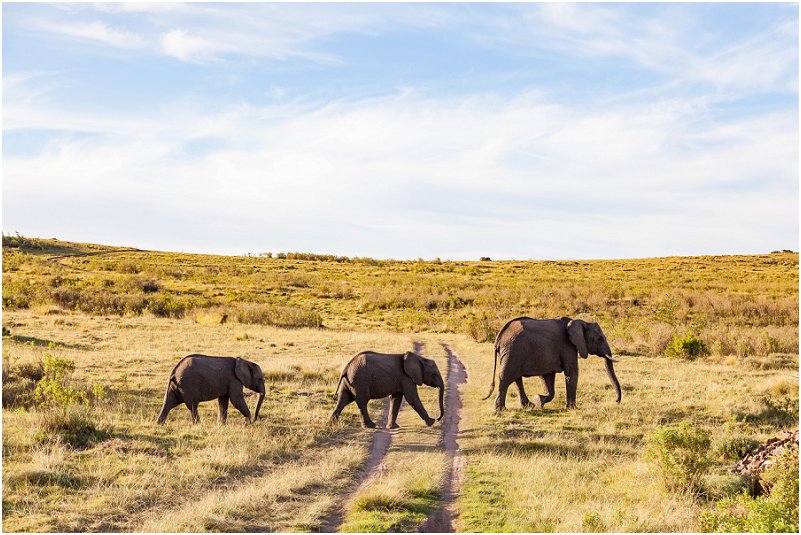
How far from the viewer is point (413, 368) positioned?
605 inches

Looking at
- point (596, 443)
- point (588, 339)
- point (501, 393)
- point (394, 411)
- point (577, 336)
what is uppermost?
point (577, 336)

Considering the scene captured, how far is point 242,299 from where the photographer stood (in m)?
55.9

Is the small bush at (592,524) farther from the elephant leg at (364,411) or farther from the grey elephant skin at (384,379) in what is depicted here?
the elephant leg at (364,411)

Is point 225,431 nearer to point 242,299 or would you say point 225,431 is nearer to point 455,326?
point 455,326

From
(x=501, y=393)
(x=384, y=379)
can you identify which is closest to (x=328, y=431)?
(x=384, y=379)

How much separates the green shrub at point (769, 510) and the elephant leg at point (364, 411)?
25.6 ft

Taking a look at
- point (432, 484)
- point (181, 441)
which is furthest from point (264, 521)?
point (181, 441)

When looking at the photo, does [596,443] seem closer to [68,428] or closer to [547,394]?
[547,394]

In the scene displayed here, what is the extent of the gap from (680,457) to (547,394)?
7077 millimetres

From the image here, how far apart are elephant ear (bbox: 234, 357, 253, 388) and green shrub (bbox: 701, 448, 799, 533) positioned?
10178 millimetres

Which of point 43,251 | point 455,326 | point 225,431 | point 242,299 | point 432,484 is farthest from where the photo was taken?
point 43,251

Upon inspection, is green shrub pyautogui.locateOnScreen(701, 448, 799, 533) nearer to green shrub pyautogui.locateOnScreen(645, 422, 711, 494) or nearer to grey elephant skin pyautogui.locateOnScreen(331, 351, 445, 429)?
green shrub pyautogui.locateOnScreen(645, 422, 711, 494)

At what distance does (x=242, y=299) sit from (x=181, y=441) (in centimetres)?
4358

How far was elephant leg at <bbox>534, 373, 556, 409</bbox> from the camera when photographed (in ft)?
58.0
